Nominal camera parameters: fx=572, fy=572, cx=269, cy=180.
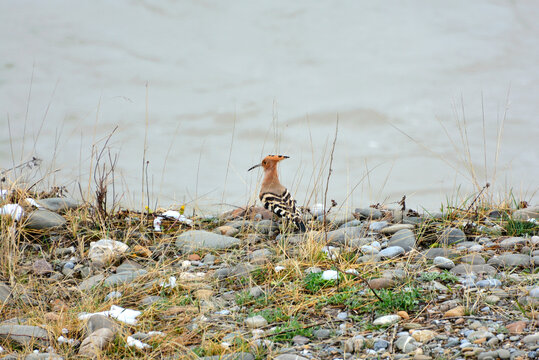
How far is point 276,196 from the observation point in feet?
20.2

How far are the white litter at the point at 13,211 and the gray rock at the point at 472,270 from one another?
4.23 meters

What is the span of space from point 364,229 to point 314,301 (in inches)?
79.5

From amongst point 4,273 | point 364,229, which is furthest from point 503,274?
point 4,273

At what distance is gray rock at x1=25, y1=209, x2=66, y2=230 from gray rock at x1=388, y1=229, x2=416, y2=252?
343cm

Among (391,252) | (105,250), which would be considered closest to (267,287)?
(391,252)

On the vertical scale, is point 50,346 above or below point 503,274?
below

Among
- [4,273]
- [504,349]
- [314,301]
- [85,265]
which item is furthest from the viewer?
[85,265]

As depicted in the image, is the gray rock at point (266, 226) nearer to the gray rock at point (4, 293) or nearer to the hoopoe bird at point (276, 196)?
the hoopoe bird at point (276, 196)

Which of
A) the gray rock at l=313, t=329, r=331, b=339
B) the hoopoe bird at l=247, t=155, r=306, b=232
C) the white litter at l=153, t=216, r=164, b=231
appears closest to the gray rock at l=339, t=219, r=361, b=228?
the hoopoe bird at l=247, t=155, r=306, b=232

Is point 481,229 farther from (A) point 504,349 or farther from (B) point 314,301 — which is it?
(A) point 504,349

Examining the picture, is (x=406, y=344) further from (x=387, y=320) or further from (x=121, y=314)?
(x=121, y=314)

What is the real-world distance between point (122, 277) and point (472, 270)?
274 centimetres

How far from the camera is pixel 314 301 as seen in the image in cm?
380

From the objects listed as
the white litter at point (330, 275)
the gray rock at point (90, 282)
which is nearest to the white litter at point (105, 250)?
the gray rock at point (90, 282)
